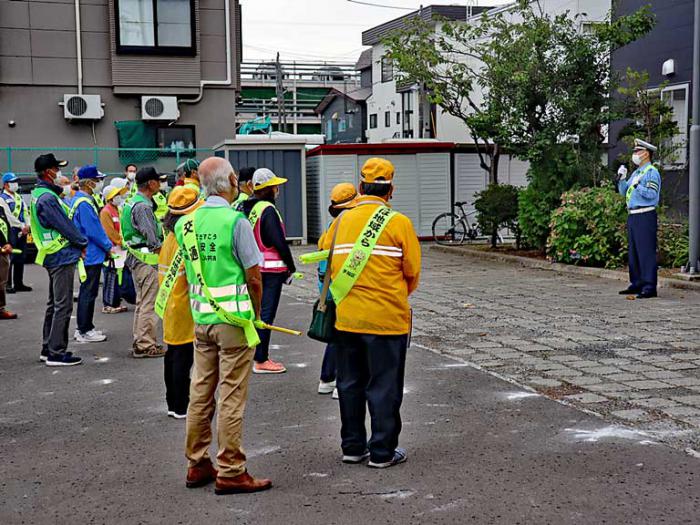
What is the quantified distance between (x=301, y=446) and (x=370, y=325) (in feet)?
3.52

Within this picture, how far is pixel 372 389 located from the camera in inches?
211

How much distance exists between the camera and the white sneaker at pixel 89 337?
32.5 feet

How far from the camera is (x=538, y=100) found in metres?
16.4

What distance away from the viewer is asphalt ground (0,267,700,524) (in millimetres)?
4648

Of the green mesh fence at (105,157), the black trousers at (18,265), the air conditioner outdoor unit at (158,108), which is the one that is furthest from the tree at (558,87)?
the air conditioner outdoor unit at (158,108)

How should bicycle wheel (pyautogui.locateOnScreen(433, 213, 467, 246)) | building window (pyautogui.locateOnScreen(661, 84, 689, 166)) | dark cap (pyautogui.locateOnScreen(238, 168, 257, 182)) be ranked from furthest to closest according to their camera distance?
bicycle wheel (pyautogui.locateOnScreen(433, 213, 467, 246)) < building window (pyautogui.locateOnScreen(661, 84, 689, 166)) < dark cap (pyautogui.locateOnScreen(238, 168, 257, 182))

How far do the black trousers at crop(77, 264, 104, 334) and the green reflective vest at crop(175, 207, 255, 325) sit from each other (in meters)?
4.97

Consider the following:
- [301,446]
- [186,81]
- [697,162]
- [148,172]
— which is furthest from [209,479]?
[186,81]

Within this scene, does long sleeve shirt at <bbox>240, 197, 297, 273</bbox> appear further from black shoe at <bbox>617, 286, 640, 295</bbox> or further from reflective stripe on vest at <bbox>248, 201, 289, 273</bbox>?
black shoe at <bbox>617, 286, 640, 295</bbox>

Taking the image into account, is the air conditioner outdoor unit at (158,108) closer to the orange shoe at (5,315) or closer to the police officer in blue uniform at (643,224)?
the orange shoe at (5,315)

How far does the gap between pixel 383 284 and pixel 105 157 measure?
1999cm

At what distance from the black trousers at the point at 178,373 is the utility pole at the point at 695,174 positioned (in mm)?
8800

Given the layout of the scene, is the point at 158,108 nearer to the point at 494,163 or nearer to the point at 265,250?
the point at 494,163

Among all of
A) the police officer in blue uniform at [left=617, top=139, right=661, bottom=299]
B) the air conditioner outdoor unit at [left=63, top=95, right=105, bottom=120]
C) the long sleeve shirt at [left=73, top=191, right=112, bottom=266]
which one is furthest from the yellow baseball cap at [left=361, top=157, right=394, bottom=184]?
the air conditioner outdoor unit at [left=63, top=95, right=105, bottom=120]
